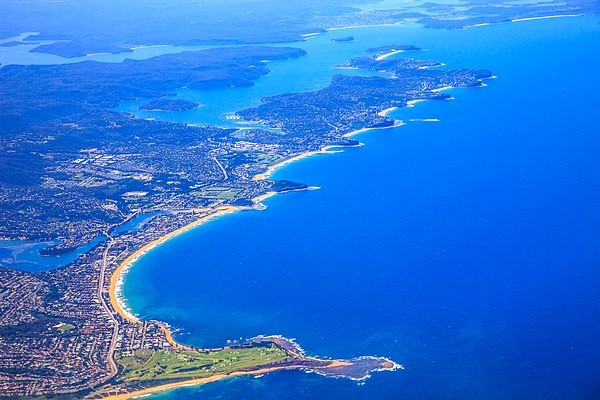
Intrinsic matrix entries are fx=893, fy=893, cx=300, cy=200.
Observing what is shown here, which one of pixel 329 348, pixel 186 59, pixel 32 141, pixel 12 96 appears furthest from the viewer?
pixel 186 59

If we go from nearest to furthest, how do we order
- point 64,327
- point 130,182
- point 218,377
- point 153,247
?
point 218,377 → point 64,327 → point 153,247 → point 130,182

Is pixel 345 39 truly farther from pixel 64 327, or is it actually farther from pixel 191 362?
pixel 191 362

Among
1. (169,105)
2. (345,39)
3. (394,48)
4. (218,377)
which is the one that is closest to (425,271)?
(218,377)

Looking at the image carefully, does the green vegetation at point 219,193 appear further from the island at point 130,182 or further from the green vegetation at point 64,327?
the green vegetation at point 64,327

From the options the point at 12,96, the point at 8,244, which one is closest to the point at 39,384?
the point at 8,244

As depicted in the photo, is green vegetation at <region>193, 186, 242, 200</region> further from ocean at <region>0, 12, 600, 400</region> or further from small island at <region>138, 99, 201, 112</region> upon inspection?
small island at <region>138, 99, 201, 112</region>

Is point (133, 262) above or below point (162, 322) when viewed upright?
above

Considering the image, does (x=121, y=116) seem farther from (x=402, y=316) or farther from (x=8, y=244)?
(x=402, y=316)

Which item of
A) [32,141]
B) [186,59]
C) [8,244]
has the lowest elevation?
[8,244]
